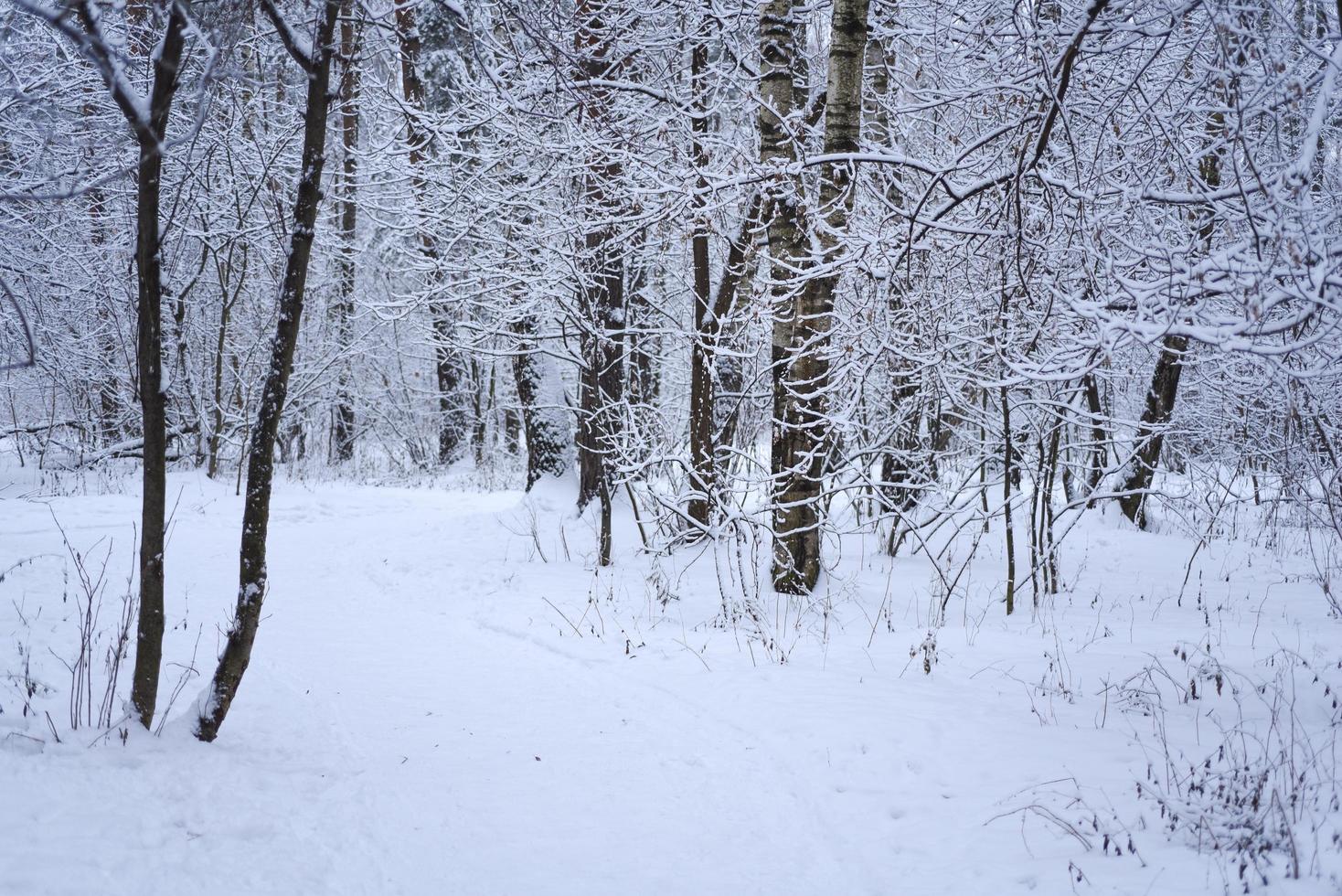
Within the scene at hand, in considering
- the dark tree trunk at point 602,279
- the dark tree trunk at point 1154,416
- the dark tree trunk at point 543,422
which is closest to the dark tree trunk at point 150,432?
the dark tree trunk at point 602,279

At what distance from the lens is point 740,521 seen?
291 inches

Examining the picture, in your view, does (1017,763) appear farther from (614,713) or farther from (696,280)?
(696,280)

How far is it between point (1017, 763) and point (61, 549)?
25.8 ft

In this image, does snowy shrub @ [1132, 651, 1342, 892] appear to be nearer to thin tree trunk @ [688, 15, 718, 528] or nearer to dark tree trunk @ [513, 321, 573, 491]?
thin tree trunk @ [688, 15, 718, 528]

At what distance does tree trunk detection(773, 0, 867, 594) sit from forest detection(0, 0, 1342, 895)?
0.14ft

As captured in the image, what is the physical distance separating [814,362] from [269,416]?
13.2 ft

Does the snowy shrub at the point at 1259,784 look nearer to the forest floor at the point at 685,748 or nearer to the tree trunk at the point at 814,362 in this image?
the forest floor at the point at 685,748

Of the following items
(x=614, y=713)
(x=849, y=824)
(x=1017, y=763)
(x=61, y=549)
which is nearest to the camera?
(x=849, y=824)

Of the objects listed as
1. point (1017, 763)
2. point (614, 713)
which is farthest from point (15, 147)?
point (1017, 763)

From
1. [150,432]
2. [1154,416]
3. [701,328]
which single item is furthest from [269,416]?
[1154,416]

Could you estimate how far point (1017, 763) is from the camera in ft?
12.2

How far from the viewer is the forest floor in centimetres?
298

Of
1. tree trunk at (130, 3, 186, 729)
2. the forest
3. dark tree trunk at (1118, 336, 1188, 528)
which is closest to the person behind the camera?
the forest

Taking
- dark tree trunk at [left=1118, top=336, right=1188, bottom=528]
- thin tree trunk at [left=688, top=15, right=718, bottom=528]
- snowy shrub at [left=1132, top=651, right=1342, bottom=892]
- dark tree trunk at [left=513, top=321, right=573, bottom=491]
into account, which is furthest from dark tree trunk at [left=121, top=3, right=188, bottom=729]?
dark tree trunk at [left=1118, top=336, right=1188, bottom=528]
